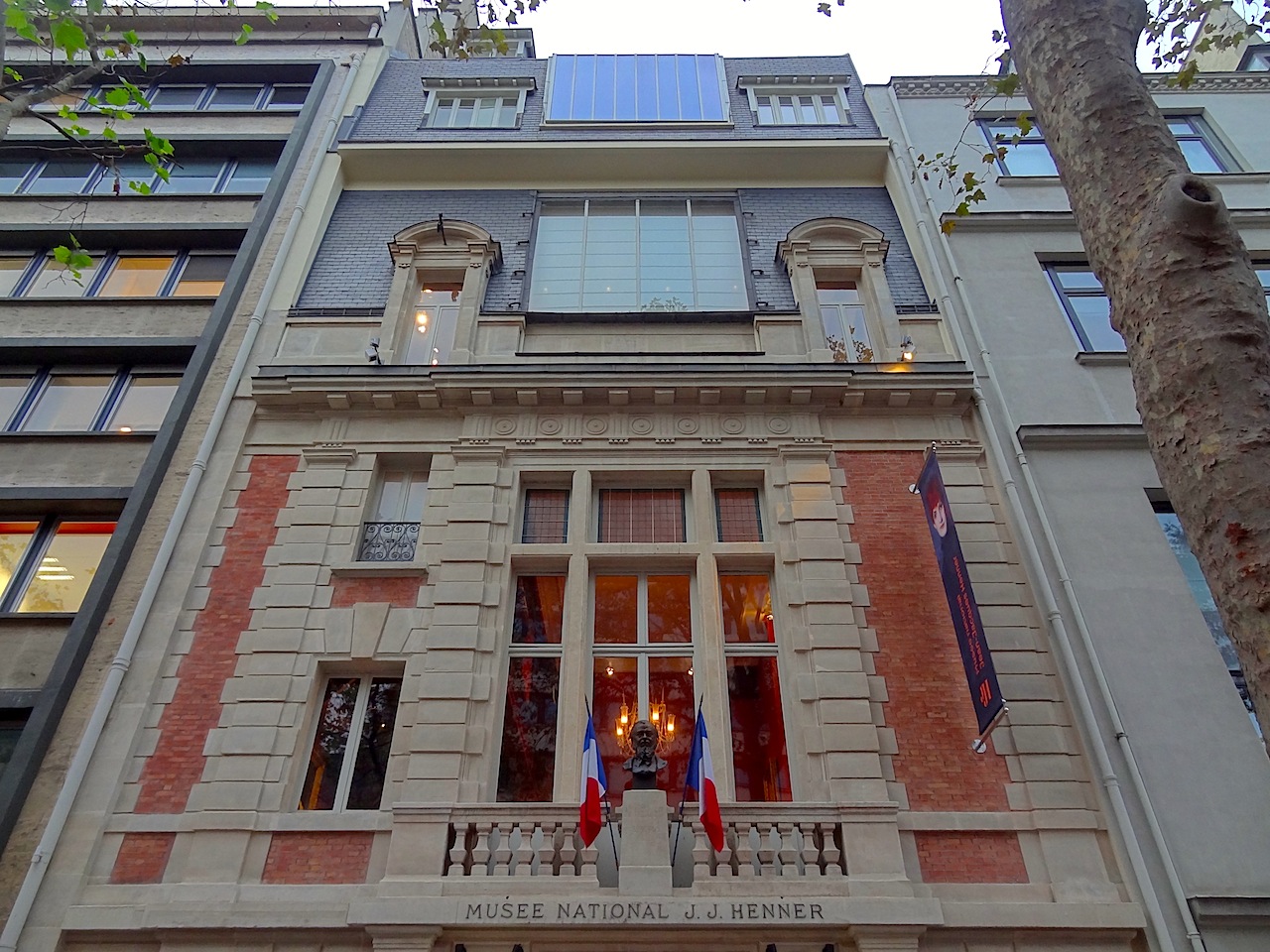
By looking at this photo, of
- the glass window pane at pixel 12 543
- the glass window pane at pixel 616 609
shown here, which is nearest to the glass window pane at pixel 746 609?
the glass window pane at pixel 616 609

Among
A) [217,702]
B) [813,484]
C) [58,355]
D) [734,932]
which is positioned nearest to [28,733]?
[217,702]

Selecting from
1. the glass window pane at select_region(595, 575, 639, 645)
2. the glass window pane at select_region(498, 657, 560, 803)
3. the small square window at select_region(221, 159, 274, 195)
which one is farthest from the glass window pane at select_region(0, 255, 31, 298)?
the glass window pane at select_region(595, 575, 639, 645)

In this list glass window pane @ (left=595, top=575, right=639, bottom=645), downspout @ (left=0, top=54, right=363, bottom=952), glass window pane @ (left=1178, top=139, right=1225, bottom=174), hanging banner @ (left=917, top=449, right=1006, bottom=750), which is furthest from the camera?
glass window pane @ (left=1178, top=139, right=1225, bottom=174)

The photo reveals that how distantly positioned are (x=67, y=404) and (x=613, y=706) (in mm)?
10510

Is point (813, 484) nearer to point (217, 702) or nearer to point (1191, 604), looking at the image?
point (1191, 604)

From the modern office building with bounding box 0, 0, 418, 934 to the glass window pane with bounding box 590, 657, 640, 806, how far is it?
18.7 feet

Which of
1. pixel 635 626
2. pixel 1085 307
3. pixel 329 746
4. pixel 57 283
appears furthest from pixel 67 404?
pixel 1085 307

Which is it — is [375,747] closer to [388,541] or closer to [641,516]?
[388,541]

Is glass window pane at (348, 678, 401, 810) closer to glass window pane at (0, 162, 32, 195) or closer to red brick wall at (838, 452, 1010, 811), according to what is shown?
red brick wall at (838, 452, 1010, 811)

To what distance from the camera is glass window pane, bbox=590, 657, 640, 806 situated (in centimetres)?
944

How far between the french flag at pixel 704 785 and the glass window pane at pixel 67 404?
10.9 meters

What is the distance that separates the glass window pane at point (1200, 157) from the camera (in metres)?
15.6

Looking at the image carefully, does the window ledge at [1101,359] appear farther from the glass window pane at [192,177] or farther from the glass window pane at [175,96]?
the glass window pane at [175,96]

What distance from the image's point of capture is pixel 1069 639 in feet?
31.8
